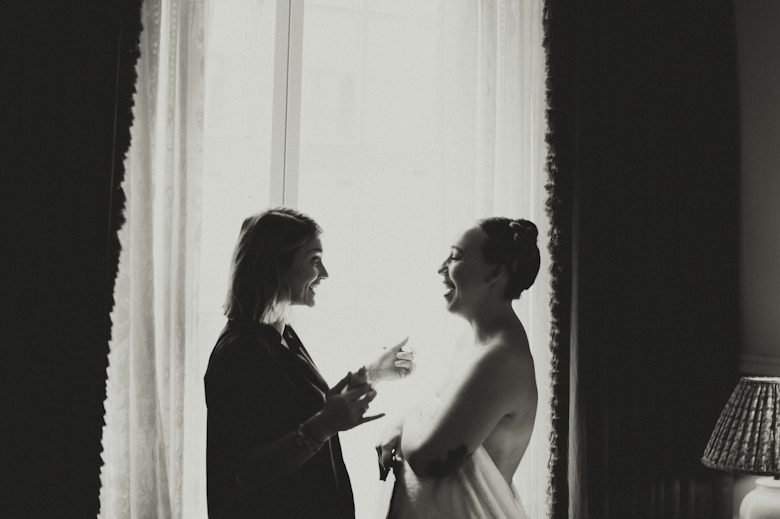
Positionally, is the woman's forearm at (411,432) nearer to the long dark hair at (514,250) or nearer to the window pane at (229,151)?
the long dark hair at (514,250)

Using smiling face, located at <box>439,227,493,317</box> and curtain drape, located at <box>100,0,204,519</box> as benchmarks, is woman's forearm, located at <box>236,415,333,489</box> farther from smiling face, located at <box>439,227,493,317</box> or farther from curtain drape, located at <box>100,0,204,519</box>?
curtain drape, located at <box>100,0,204,519</box>

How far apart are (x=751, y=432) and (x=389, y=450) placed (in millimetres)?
1054

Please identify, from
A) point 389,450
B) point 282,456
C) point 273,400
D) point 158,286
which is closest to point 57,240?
point 158,286

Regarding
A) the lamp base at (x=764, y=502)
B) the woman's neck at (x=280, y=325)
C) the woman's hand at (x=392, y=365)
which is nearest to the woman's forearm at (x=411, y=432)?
the woman's hand at (x=392, y=365)

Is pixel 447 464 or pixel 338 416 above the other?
pixel 338 416

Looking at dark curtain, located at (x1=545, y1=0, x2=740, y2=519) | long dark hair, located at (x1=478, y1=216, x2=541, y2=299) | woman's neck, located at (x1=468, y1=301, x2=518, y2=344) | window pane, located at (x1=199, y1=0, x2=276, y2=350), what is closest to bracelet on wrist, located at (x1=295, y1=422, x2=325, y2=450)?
woman's neck, located at (x1=468, y1=301, x2=518, y2=344)

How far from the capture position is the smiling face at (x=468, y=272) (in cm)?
171

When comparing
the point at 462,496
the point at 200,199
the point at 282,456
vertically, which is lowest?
the point at 462,496

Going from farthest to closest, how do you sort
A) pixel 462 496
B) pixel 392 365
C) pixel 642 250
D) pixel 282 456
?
pixel 642 250 < pixel 392 365 < pixel 462 496 < pixel 282 456

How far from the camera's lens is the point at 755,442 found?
1.87 meters

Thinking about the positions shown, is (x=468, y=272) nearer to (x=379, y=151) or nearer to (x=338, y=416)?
(x=338, y=416)

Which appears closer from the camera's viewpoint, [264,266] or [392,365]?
[264,266]

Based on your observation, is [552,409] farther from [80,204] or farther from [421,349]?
[80,204]

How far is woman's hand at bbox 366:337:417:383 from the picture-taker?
1.75 meters
